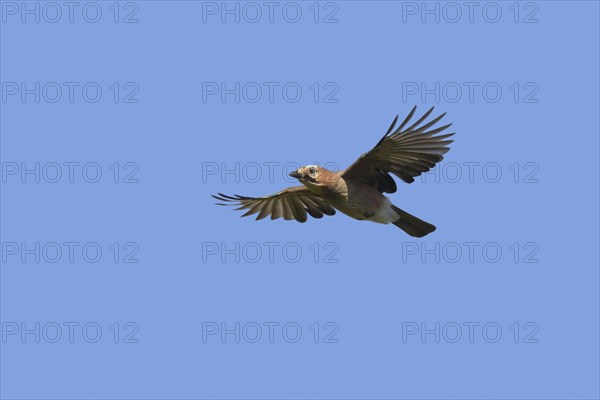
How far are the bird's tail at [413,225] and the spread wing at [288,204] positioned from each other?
105 cm

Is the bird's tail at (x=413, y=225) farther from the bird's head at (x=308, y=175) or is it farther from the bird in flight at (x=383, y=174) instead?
the bird's head at (x=308, y=175)

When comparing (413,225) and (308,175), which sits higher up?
(308,175)

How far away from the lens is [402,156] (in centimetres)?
1638

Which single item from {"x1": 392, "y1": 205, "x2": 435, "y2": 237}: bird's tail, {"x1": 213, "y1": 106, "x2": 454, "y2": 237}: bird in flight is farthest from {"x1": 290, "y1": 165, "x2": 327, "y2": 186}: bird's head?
{"x1": 392, "y1": 205, "x2": 435, "y2": 237}: bird's tail

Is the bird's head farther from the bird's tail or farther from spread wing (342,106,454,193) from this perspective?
the bird's tail

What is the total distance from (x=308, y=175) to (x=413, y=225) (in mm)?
1691

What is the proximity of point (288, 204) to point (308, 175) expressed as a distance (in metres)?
1.58

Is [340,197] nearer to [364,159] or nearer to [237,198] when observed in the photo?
[364,159]

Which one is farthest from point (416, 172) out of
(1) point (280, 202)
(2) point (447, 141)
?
(1) point (280, 202)

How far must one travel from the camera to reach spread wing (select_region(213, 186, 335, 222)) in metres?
17.5

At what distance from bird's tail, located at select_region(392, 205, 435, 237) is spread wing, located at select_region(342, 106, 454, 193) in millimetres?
513

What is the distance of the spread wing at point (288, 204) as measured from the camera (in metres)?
17.5

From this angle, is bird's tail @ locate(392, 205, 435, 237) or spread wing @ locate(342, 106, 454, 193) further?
bird's tail @ locate(392, 205, 435, 237)

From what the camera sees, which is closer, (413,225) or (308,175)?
(308,175)
